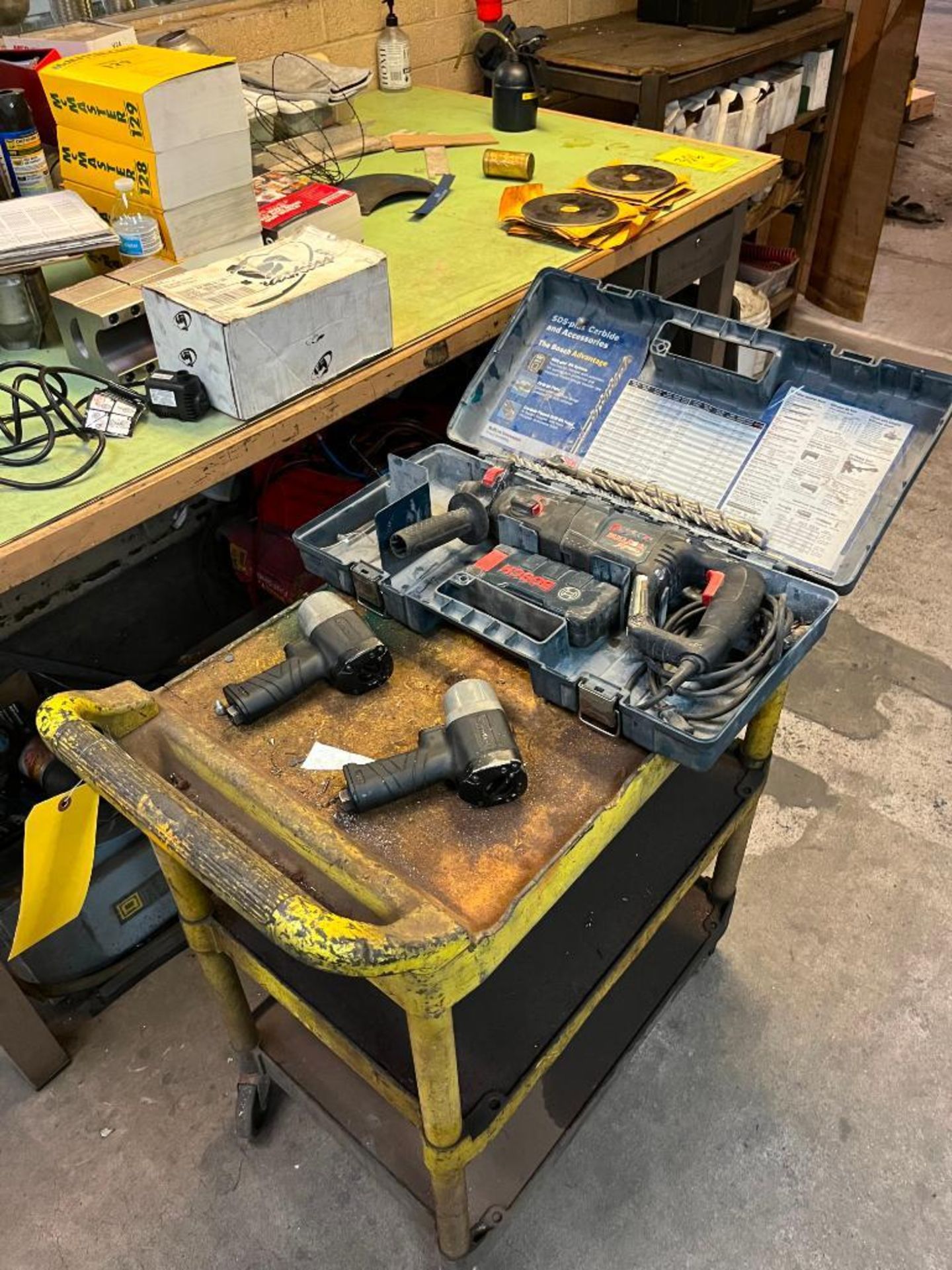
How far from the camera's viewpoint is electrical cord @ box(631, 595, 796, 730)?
2.74 ft

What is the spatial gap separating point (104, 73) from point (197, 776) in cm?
96

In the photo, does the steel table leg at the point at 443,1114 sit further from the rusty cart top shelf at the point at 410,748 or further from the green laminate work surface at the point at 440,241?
the green laminate work surface at the point at 440,241

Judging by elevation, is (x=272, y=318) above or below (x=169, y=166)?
below

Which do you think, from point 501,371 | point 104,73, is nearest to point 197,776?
point 501,371

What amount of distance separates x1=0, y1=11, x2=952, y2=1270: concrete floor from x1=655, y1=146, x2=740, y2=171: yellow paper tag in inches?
48.4

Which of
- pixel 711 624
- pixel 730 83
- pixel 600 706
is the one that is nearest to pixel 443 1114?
pixel 600 706

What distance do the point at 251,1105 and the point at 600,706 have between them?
0.80 meters

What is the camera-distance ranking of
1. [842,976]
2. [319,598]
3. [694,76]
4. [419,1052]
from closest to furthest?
1. [419,1052]
2. [319,598]
3. [842,976]
4. [694,76]

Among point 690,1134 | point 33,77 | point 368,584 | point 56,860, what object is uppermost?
point 33,77

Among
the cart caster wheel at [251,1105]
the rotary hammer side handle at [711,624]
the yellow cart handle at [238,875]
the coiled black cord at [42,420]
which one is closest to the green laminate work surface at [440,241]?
the coiled black cord at [42,420]

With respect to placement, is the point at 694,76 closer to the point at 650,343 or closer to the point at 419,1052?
the point at 650,343

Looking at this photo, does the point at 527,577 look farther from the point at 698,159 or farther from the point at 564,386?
the point at 698,159

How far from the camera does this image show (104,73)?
121cm

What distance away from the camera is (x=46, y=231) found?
3.86 feet
